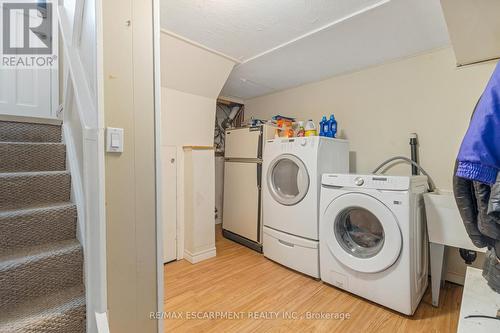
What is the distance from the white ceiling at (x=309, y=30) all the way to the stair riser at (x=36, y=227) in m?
1.35

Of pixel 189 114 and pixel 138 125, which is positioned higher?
pixel 189 114

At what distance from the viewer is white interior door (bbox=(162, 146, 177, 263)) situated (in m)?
2.24

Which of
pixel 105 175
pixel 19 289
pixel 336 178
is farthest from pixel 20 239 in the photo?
→ pixel 336 178

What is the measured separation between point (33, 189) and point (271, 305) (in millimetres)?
1613

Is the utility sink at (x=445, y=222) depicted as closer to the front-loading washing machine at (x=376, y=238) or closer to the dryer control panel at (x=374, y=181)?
the front-loading washing machine at (x=376, y=238)

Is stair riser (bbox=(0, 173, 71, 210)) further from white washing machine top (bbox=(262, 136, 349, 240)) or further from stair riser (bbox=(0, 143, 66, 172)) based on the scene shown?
white washing machine top (bbox=(262, 136, 349, 240))

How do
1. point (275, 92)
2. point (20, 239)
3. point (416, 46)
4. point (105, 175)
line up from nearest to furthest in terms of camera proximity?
1. point (105, 175)
2. point (20, 239)
3. point (416, 46)
4. point (275, 92)

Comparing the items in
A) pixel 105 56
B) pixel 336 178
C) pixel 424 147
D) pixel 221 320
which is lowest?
pixel 221 320

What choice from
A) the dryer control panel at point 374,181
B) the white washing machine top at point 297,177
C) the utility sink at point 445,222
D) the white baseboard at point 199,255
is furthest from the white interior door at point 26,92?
the utility sink at point 445,222

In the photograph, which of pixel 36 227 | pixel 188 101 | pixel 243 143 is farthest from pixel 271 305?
pixel 188 101

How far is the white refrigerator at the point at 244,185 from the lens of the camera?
2580mm

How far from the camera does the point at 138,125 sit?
97cm

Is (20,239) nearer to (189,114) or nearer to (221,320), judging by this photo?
(221,320)

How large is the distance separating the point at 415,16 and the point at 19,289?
260cm
